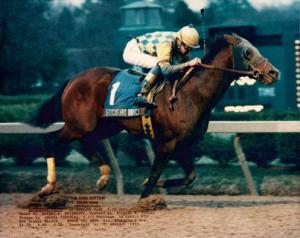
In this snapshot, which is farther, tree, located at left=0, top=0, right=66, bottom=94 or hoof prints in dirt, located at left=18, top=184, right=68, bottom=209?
tree, located at left=0, top=0, right=66, bottom=94

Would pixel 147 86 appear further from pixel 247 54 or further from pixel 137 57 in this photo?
pixel 247 54

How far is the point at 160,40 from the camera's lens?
7824mm

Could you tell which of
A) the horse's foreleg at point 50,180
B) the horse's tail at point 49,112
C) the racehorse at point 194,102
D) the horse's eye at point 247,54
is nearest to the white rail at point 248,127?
the horse's tail at point 49,112

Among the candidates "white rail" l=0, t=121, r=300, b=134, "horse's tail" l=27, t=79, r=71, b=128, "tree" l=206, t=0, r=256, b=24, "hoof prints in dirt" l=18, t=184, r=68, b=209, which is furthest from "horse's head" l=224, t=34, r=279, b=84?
"tree" l=206, t=0, r=256, b=24

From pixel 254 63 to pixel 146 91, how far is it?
3.52 ft

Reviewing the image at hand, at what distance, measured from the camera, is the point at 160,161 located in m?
7.60

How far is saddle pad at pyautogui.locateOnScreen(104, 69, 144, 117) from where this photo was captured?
7.83m

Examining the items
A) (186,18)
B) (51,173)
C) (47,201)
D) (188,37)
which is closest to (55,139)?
(51,173)

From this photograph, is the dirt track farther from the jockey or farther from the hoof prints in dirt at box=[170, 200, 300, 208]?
the jockey

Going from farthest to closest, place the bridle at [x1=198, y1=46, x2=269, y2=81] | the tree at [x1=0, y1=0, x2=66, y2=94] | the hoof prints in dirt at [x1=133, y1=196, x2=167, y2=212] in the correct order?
the tree at [x1=0, y1=0, x2=66, y2=94], the bridle at [x1=198, y1=46, x2=269, y2=81], the hoof prints in dirt at [x1=133, y1=196, x2=167, y2=212]

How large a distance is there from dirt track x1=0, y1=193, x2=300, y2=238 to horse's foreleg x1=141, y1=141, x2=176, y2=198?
0.30 m

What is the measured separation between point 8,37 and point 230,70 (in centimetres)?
1833

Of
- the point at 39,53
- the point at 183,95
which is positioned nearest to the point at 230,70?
the point at 183,95

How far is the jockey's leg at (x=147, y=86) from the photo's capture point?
761 centimetres
